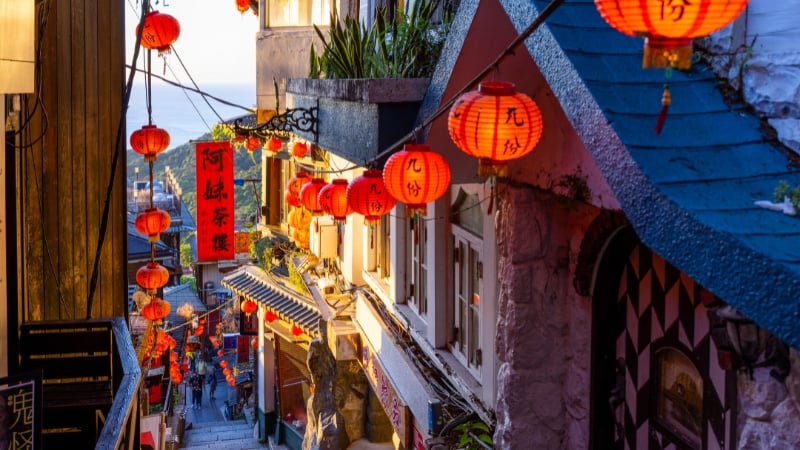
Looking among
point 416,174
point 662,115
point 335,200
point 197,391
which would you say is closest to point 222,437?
point 197,391

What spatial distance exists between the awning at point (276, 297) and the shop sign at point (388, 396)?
4219 mm

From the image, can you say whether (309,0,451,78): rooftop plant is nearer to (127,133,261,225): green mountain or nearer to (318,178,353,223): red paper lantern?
(318,178,353,223): red paper lantern

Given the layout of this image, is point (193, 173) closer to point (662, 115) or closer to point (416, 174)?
point (416, 174)

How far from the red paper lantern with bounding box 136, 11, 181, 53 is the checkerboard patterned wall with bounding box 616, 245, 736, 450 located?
Answer: 894 centimetres

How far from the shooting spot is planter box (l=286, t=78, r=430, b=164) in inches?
362

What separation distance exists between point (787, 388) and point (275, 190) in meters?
23.9

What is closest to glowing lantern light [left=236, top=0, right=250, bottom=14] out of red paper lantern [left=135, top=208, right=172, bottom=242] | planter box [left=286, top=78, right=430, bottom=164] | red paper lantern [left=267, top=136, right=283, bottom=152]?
red paper lantern [left=267, top=136, right=283, bottom=152]

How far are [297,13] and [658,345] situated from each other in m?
16.4

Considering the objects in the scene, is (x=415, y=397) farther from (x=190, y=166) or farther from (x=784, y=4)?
(x=190, y=166)

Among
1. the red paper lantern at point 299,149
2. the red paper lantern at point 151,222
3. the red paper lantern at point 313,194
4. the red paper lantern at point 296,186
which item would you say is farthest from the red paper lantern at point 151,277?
the red paper lantern at point 313,194

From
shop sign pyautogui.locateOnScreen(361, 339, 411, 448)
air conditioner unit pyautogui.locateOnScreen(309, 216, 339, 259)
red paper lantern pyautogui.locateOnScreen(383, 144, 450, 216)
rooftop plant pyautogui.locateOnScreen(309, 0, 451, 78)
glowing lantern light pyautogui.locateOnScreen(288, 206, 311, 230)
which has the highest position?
rooftop plant pyautogui.locateOnScreen(309, 0, 451, 78)

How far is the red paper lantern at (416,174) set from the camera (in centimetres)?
778

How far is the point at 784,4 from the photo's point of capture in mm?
4859

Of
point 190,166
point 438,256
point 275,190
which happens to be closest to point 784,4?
point 438,256
